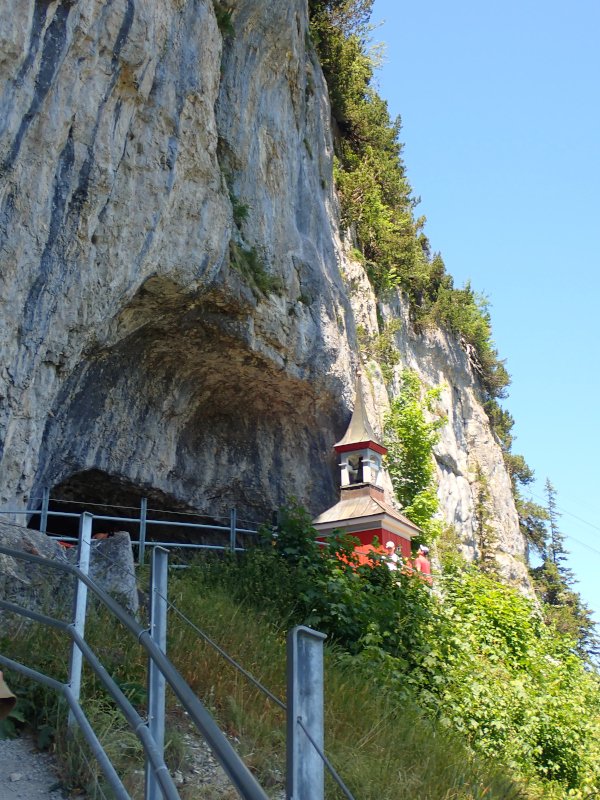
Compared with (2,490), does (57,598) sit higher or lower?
lower

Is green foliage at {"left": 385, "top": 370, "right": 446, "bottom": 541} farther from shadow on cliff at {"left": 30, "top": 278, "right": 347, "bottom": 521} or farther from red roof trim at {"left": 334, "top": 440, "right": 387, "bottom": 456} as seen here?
shadow on cliff at {"left": 30, "top": 278, "right": 347, "bottom": 521}

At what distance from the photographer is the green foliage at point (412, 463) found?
1948 cm

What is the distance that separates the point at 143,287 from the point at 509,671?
24.7ft

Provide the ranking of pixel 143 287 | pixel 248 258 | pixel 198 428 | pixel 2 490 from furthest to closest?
1. pixel 198 428
2. pixel 248 258
3. pixel 143 287
4. pixel 2 490

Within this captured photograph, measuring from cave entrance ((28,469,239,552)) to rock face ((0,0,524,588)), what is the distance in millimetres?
97

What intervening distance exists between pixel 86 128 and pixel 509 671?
9.20m

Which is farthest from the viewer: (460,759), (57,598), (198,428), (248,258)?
(198,428)

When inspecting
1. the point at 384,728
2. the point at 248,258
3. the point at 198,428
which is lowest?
the point at 384,728

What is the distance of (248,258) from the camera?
1459cm

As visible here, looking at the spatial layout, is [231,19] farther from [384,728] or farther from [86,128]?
[384,728]

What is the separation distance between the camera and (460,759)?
6855mm

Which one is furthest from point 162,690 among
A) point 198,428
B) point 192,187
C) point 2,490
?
point 198,428

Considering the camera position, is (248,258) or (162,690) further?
(248,258)

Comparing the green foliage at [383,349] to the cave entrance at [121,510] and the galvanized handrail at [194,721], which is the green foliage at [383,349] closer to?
the cave entrance at [121,510]
